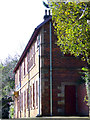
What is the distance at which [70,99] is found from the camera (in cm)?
2436

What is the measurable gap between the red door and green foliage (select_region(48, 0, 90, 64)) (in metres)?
4.96

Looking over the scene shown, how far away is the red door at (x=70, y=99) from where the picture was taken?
24.1 m

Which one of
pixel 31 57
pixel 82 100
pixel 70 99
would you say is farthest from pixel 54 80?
pixel 31 57

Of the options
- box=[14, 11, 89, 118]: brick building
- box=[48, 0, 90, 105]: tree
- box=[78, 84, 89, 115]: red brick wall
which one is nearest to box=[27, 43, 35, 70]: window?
box=[14, 11, 89, 118]: brick building

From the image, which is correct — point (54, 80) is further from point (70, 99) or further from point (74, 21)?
point (74, 21)

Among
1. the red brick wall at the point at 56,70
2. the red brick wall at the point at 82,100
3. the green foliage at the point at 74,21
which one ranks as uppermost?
the green foliage at the point at 74,21

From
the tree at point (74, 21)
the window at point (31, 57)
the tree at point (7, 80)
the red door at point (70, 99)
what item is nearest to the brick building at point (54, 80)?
the red door at point (70, 99)

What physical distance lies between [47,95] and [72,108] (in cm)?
205

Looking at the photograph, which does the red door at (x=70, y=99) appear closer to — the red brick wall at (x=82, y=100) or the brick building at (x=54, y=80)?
the brick building at (x=54, y=80)

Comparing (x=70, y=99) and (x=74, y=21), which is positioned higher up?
(x=74, y=21)

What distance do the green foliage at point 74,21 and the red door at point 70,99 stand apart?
496cm

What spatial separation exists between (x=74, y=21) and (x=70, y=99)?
7.03 metres

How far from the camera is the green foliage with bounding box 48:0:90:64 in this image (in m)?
19.0

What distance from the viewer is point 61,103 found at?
23734mm
